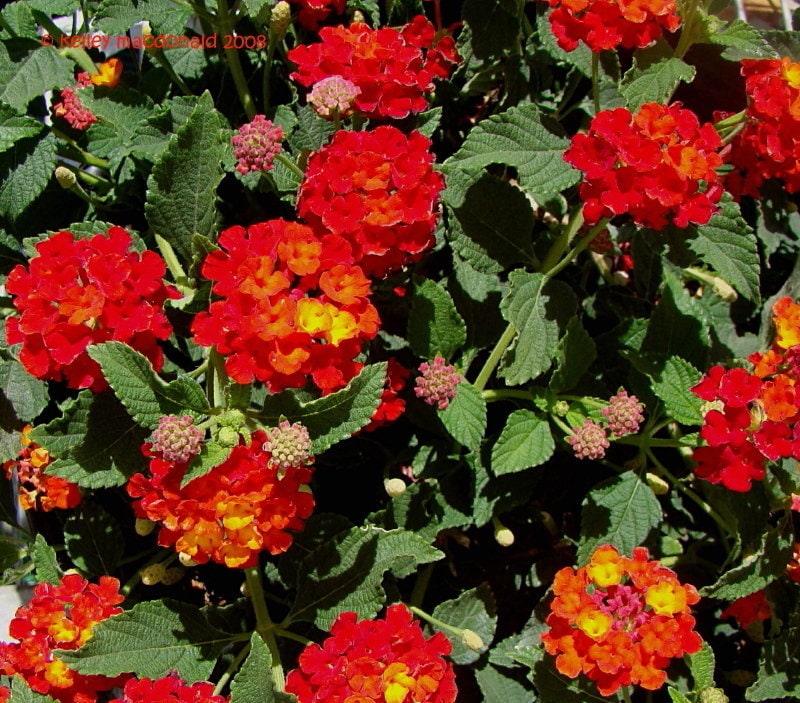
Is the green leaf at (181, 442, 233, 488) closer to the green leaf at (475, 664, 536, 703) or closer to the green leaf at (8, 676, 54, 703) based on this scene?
the green leaf at (8, 676, 54, 703)

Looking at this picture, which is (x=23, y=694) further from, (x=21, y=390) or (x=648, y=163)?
(x=648, y=163)

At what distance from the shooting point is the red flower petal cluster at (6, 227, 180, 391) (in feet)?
4.22

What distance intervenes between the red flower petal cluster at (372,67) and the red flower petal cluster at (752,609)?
1.23 m

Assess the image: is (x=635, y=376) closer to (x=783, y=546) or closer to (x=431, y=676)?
(x=783, y=546)

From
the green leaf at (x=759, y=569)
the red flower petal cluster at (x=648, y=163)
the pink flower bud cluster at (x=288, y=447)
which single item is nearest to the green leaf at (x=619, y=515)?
the green leaf at (x=759, y=569)

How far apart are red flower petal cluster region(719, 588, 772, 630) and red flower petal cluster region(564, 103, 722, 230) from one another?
875 millimetres

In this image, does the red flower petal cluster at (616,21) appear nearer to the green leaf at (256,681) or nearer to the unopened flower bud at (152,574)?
the green leaf at (256,681)

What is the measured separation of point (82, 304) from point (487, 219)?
0.79 m

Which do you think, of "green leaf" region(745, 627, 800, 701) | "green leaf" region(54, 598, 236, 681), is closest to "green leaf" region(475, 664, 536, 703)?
"green leaf" region(745, 627, 800, 701)

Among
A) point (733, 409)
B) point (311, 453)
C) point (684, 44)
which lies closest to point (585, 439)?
point (733, 409)

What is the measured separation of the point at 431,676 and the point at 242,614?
0.50 m

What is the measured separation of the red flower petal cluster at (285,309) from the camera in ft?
4.01

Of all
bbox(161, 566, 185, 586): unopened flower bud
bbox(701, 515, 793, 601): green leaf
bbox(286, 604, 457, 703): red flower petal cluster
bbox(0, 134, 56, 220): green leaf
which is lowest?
bbox(701, 515, 793, 601): green leaf

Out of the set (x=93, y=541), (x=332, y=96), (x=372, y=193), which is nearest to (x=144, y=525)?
(x=93, y=541)
